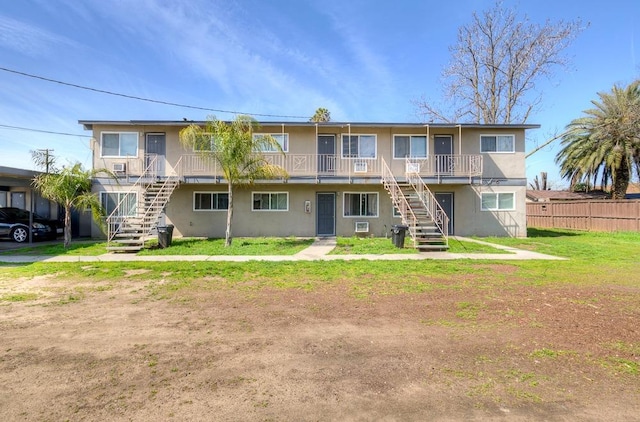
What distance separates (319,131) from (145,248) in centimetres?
956

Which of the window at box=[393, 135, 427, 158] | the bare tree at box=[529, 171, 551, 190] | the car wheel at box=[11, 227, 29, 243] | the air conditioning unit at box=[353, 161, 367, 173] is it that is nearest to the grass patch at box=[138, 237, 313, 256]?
the air conditioning unit at box=[353, 161, 367, 173]

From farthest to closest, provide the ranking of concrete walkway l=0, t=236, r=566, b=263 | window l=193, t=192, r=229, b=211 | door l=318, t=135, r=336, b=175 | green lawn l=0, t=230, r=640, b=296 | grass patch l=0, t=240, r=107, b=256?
window l=193, t=192, r=229, b=211 < door l=318, t=135, r=336, b=175 < grass patch l=0, t=240, r=107, b=256 < concrete walkway l=0, t=236, r=566, b=263 < green lawn l=0, t=230, r=640, b=296

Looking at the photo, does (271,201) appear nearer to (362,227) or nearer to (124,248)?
(362,227)

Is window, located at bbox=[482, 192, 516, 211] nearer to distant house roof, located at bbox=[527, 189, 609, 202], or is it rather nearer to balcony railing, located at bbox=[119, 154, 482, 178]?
balcony railing, located at bbox=[119, 154, 482, 178]

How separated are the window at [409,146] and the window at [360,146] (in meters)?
1.11

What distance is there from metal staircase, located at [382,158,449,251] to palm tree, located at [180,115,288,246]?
18.3 feet

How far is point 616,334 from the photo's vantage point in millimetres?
4688

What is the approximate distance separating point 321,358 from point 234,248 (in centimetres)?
992

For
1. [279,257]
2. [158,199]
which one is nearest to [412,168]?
[279,257]

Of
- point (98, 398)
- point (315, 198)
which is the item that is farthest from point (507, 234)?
point (98, 398)

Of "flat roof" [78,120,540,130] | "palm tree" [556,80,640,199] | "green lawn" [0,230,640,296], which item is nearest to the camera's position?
"green lawn" [0,230,640,296]

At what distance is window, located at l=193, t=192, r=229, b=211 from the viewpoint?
17.7 metres

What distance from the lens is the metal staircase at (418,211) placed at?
45.0 feet

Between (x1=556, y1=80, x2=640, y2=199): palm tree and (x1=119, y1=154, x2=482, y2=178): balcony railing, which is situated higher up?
(x1=556, y1=80, x2=640, y2=199): palm tree
